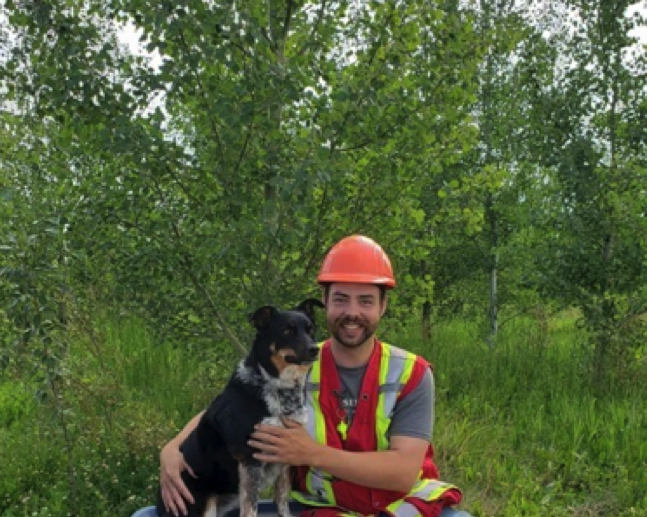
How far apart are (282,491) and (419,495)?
63cm

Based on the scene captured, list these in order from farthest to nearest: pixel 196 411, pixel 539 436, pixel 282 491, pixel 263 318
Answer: pixel 196 411, pixel 539 436, pixel 282 491, pixel 263 318

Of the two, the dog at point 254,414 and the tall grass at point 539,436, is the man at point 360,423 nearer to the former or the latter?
the dog at point 254,414

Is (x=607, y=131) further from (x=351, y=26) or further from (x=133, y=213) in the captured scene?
(x=133, y=213)

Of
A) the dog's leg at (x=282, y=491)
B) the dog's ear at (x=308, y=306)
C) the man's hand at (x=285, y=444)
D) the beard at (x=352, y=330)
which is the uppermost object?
the dog's ear at (x=308, y=306)

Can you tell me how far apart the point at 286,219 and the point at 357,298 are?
2.47 ft

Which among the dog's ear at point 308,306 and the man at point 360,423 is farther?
the dog's ear at point 308,306

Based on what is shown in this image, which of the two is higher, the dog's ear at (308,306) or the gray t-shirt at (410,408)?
the dog's ear at (308,306)

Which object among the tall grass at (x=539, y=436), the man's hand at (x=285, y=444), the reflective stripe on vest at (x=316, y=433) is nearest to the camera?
the man's hand at (x=285, y=444)

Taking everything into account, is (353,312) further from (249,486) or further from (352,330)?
(249,486)

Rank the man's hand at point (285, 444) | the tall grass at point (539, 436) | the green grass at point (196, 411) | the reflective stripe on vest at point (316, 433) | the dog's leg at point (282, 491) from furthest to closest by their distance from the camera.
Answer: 1. the tall grass at point (539, 436)
2. the green grass at point (196, 411)
3. the dog's leg at point (282, 491)
4. the reflective stripe on vest at point (316, 433)
5. the man's hand at point (285, 444)

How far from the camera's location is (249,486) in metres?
2.90

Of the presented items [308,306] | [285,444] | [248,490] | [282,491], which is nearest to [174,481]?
[248,490]

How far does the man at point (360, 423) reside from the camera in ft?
8.86

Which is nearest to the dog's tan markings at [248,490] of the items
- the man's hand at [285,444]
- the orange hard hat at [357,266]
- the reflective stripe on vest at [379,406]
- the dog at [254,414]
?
the dog at [254,414]
